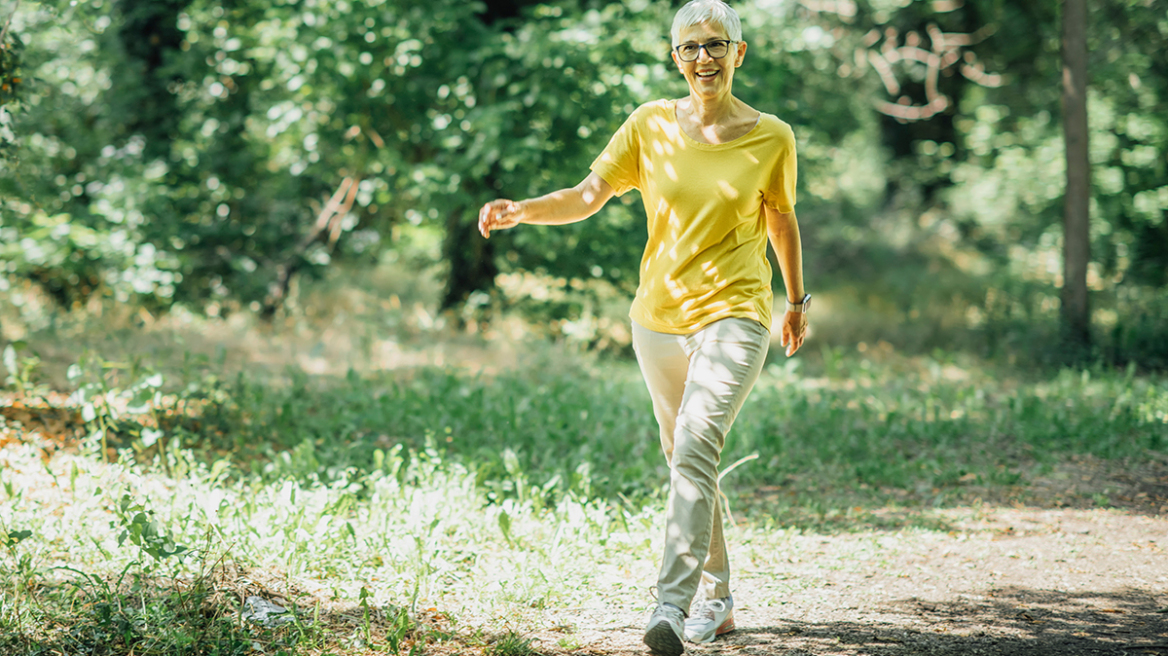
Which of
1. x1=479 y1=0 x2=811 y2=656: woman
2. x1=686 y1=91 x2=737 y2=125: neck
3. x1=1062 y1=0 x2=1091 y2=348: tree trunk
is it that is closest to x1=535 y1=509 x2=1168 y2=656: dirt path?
x1=479 y1=0 x2=811 y2=656: woman

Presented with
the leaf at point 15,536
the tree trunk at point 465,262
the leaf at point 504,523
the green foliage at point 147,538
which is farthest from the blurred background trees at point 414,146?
the leaf at point 504,523

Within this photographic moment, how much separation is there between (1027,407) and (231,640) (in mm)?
6304

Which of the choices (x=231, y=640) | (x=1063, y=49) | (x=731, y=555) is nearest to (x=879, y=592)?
(x=731, y=555)

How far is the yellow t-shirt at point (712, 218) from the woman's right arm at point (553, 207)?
9.1 inches

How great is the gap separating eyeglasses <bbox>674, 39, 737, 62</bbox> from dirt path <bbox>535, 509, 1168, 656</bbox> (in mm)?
2118

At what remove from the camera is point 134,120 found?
10516 millimetres

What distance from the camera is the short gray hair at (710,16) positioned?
3172mm

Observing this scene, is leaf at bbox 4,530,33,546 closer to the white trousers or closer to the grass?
the grass

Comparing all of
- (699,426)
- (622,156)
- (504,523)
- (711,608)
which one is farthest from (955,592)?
(622,156)

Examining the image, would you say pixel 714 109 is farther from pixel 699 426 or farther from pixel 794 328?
pixel 699 426

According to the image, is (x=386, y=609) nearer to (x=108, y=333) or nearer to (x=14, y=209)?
(x=108, y=333)

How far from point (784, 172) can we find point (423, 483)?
2.63 metres

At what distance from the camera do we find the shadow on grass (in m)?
3.38

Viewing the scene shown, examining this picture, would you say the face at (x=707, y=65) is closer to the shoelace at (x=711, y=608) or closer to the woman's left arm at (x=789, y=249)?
the woman's left arm at (x=789, y=249)
